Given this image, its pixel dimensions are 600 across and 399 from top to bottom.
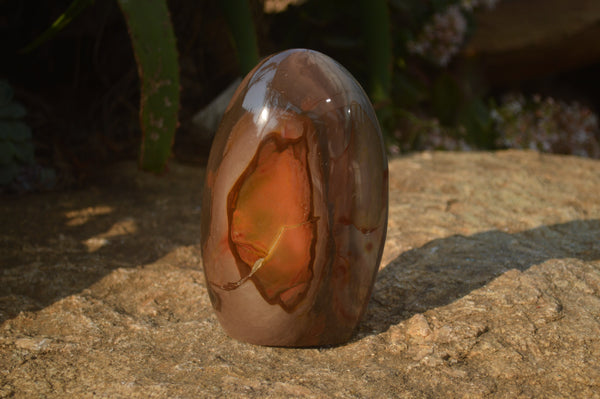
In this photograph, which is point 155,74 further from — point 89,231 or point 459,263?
point 459,263

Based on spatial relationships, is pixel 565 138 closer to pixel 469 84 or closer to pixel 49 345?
Result: pixel 469 84

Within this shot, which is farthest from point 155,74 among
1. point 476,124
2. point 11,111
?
point 476,124

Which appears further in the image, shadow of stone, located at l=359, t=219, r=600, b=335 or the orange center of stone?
shadow of stone, located at l=359, t=219, r=600, b=335

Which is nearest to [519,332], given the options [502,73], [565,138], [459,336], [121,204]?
[459,336]

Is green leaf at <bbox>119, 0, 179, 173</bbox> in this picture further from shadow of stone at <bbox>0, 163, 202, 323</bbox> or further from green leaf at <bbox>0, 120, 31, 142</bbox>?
green leaf at <bbox>0, 120, 31, 142</bbox>

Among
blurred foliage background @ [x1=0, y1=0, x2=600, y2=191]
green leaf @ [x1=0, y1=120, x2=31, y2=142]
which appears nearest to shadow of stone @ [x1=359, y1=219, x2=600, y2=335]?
blurred foliage background @ [x1=0, y1=0, x2=600, y2=191]

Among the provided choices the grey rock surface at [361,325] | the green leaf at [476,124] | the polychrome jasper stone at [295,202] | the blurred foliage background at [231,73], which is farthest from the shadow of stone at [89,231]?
the green leaf at [476,124]
